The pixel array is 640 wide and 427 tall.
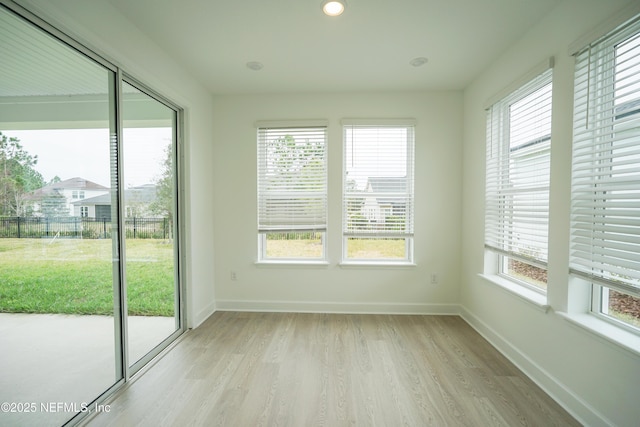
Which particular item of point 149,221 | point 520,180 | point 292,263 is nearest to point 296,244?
point 292,263

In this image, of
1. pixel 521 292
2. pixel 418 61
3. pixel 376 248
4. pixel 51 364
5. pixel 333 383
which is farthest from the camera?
pixel 376 248

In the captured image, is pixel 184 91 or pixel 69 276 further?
pixel 184 91

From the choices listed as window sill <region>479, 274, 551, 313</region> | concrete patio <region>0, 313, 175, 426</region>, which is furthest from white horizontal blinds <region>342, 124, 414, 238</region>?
concrete patio <region>0, 313, 175, 426</region>

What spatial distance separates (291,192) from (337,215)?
649 millimetres

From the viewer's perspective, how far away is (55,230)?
1.57 meters

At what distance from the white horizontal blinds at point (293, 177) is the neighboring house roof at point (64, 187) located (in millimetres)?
1781

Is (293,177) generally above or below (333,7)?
below

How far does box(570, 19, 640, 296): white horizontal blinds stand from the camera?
1445 millimetres

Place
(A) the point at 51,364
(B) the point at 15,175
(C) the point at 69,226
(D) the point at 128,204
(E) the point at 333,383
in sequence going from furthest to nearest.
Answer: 1. (D) the point at 128,204
2. (E) the point at 333,383
3. (C) the point at 69,226
4. (A) the point at 51,364
5. (B) the point at 15,175

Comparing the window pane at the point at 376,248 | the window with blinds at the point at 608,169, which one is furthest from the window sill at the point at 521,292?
the window pane at the point at 376,248

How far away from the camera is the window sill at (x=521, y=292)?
2017mm

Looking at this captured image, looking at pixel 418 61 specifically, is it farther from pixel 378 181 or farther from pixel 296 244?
pixel 296 244

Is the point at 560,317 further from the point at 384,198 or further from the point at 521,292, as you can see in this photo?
the point at 384,198

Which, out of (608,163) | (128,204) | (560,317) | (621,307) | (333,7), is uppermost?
(333,7)
